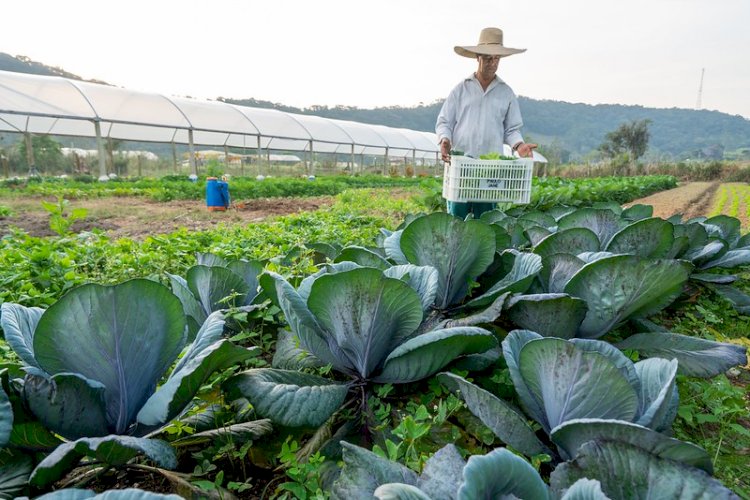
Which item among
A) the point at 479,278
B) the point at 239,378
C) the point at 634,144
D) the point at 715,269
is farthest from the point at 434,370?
the point at 634,144

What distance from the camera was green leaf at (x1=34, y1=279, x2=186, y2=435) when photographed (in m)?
0.94

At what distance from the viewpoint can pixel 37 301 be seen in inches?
93.4

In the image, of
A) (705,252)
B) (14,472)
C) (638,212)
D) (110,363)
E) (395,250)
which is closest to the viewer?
(14,472)

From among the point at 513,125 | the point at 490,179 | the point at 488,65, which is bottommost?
the point at 490,179

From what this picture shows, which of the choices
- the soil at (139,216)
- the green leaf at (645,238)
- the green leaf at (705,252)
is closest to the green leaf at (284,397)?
the green leaf at (645,238)

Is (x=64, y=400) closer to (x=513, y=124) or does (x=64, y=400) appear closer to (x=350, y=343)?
(x=350, y=343)

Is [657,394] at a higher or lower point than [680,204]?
higher

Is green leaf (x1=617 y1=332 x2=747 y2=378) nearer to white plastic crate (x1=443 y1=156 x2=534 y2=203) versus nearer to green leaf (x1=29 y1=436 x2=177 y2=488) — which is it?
green leaf (x1=29 y1=436 x2=177 y2=488)

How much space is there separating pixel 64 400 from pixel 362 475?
0.61m

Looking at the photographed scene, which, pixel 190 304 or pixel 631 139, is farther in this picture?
pixel 631 139

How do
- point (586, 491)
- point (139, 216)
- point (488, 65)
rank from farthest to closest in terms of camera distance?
1. point (139, 216)
2. point (488, 65)
3. point (586, 491)

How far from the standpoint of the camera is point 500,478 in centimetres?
70

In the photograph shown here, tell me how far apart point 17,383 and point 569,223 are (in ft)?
7.63

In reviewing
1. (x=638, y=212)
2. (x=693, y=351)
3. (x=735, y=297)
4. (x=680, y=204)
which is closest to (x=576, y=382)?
(x=693, y=351)
